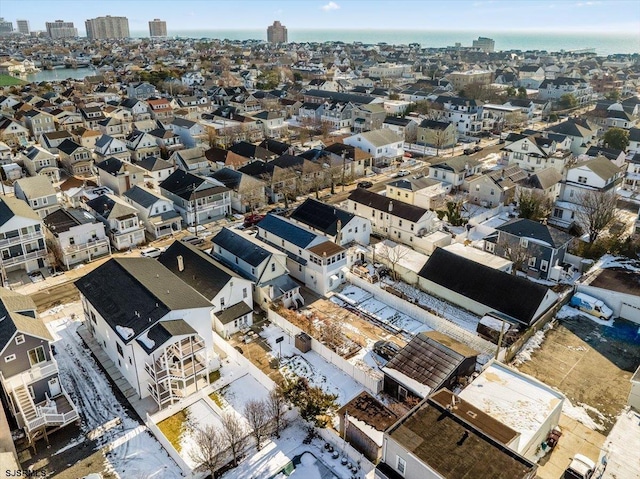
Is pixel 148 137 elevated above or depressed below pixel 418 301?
above

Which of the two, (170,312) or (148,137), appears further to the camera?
(148,137)

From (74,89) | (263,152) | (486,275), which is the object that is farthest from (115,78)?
(486,275)

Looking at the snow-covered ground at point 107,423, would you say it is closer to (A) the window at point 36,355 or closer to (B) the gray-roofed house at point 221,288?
(A) the window at point 36,355

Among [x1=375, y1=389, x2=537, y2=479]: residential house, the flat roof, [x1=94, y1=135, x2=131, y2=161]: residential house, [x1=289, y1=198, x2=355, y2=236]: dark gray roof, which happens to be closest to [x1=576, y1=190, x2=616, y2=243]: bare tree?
[x1=289, y1=198, x2=355, y2=236]: dark gray roof

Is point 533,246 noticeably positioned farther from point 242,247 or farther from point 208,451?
point 208,451

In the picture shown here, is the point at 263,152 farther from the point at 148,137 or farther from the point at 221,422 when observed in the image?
the point at 221,422

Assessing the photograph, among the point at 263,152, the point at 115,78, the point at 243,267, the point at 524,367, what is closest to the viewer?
the point at 524,367

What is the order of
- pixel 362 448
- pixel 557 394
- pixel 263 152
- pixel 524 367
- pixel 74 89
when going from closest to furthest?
pixel 362 448 < pixel 557 394 < pixel 524 367 < pixel 263 152 < pixel 74 89

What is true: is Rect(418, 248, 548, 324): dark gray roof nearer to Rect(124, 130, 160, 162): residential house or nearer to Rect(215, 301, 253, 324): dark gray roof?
Rect(215, 301, 253, 324): dark gray roof
